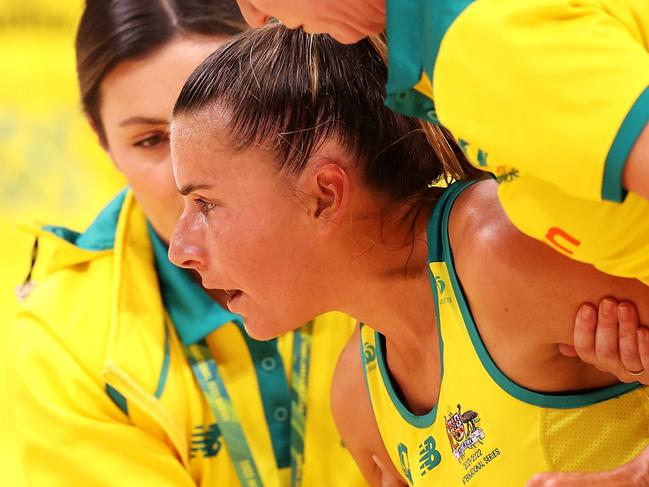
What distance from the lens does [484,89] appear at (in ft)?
2.44

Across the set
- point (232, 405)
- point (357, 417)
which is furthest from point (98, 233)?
point (357, 417)

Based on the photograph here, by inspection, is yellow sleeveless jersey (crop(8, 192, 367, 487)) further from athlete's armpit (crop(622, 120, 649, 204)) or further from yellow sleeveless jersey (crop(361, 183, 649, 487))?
athlete's armpit (crop(622, 120, 649, 204))

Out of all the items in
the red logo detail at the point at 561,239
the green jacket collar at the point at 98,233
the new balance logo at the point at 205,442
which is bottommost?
the new balance logo at the point at 205,442

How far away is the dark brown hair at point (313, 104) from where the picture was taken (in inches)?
43.1

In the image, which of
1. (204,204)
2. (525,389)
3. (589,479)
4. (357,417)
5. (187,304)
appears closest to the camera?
(589,479)

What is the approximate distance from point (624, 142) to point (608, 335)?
0.30m

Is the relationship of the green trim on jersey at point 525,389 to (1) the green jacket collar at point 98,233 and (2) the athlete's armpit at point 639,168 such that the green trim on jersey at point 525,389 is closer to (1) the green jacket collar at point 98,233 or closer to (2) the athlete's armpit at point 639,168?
(2) the athlete's armpit at point 639,168

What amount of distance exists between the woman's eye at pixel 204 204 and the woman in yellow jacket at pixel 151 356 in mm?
478

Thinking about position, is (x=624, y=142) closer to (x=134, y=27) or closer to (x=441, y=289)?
(x=441, y=289)

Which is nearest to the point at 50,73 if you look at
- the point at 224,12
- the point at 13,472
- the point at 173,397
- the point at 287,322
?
the point at 13,472

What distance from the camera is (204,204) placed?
1.15m

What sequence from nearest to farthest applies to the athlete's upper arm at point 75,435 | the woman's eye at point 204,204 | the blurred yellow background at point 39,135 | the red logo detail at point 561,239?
the red logo detail at point 561,239 → the woman's eye at point 204,204 → the athlete's upper arm at point 75,435 → the blurred yellow background at point 39,135

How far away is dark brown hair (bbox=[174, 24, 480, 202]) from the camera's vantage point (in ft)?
3.59

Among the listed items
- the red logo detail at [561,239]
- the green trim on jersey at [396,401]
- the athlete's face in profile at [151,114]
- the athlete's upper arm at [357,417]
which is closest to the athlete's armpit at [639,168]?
the red logo detail at [561,239]
